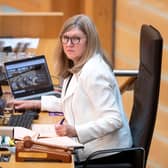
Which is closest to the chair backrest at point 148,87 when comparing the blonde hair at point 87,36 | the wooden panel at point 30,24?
the blonde hair at point 87,36

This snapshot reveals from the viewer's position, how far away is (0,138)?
2.30 meters

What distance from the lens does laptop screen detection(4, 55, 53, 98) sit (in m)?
3.15

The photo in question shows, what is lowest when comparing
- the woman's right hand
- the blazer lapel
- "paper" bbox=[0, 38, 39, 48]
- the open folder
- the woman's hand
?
the woman's right hand

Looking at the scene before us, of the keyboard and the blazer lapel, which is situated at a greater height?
the blazer lapel

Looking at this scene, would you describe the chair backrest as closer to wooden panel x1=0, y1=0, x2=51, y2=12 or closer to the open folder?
the open folder

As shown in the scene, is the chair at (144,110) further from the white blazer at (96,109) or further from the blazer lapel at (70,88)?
the blazer lapel at (70,88)

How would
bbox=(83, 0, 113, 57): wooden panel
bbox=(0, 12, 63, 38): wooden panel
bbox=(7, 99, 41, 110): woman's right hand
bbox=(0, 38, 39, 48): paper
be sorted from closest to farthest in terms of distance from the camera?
bbox=(7, 99, 41, 110): woman's right hand < bbox=(0, 38, 39, 48): paper < bbox=(0, 12, 63, 38): wooden panel < bbox=(83, 0, 113, 57): wooden panel

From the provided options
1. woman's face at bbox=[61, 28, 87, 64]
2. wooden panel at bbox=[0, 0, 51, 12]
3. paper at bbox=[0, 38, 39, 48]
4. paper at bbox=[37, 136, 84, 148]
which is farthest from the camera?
wooden panel at bbox=[0, 0, 51, 12]

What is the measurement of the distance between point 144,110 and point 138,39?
1.98 m

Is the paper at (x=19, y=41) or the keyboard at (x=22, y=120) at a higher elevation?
the paper at (x=19, y=41)

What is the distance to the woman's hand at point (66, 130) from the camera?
241cm

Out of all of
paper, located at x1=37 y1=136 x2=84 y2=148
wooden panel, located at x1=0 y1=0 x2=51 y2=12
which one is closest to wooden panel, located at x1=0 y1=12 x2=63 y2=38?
wooden panel, located at x1=0 y1=0 x2=51 y2=12

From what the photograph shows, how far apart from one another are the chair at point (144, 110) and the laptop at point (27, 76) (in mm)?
738

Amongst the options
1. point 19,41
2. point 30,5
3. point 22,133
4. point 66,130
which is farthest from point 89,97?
point 30,5
